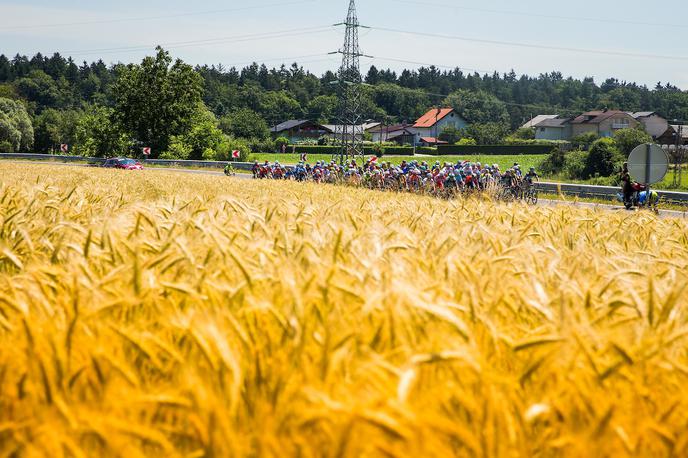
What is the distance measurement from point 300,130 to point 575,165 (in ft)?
403

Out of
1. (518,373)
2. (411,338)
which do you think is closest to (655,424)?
(518,373)

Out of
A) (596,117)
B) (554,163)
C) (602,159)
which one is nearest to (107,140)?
(554,163)

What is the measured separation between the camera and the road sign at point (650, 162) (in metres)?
19.1

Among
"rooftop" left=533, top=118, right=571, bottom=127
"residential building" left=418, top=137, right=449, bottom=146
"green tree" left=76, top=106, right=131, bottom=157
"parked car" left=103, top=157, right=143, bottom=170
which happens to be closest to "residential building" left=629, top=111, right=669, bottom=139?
"rooftop" left=533, top=118, right=571, bottom=127

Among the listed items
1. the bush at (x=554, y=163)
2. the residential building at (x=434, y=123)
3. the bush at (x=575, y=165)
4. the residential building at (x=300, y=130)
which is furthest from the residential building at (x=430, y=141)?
the bush at (x=575, y=165)

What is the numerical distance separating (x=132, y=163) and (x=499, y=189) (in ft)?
144

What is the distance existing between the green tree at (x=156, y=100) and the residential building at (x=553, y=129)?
120285 mm

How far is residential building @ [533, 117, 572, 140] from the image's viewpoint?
7436 inches

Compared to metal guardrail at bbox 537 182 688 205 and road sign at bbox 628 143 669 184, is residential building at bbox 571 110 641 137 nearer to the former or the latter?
metal guardrail at bbox 537 182 688 205

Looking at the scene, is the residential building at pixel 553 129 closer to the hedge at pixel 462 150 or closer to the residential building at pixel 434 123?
the residential building at pixel 434 123

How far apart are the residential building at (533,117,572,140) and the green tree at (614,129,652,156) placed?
12471cm

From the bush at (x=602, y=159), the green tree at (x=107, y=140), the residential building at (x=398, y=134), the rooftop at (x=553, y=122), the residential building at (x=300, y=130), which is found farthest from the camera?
the rooftop at (x=553, y=122)

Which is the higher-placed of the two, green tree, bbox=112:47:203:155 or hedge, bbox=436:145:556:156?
green tree, bbox=112:47:203:155

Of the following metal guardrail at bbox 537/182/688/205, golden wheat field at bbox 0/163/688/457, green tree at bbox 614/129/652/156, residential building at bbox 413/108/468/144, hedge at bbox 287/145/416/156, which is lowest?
metal guardrail at bbox 537/182/688/205
